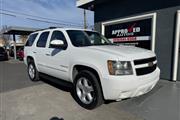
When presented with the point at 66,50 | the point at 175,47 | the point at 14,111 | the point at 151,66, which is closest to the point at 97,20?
the point at 175,47

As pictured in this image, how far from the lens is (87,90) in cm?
384

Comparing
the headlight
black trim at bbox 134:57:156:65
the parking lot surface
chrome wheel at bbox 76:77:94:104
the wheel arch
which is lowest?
the parking lot surface

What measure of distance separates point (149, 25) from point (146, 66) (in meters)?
3.85

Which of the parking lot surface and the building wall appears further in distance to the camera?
the building wall

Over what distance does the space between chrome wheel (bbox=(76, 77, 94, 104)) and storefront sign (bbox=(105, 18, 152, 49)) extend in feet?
13.8

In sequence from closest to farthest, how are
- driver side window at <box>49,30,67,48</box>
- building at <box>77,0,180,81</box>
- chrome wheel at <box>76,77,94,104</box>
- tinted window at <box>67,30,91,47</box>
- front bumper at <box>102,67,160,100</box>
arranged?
front bumper at <box>102,67,160,100</box>
chrome wheel at <box>76,77,94,104</box>
tinted window at <box>67,30,91,47</box>
driver side window at <box>49,30,67,48</box>
building at <box>77,0,180,81</box>

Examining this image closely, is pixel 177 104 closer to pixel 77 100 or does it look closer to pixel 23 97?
pixel 77 100

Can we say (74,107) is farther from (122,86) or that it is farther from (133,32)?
(133,32)

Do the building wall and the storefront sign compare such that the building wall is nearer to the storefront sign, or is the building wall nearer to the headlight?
the storefront sign

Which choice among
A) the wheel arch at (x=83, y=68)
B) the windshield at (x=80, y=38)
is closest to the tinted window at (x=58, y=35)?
the windshield at (x=80, y=38)

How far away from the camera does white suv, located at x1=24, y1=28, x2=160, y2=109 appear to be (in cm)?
323

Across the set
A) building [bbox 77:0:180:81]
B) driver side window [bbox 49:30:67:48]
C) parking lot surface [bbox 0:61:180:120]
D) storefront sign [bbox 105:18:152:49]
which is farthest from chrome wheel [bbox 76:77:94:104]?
storefront sign [bbox 105:18:152:49]

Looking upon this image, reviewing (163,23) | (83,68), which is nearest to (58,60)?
(83,68)

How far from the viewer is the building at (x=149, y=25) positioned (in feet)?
20.1
